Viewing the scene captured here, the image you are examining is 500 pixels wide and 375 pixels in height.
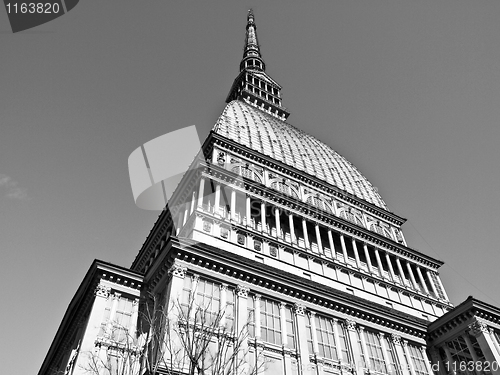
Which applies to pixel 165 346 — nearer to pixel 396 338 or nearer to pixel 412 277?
pixel 396 338

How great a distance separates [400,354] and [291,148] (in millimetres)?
35078

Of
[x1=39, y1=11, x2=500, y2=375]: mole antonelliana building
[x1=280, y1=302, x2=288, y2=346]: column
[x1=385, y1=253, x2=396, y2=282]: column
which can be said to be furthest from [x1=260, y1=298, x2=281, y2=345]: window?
[x1=385, y1=253, x2=396, y2=282]: column

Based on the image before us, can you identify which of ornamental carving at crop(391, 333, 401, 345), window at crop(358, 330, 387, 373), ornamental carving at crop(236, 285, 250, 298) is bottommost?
window at crop(358, 330, 387, 373)

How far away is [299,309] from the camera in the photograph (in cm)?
3183

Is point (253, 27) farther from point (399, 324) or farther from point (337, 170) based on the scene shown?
point (399, 324)

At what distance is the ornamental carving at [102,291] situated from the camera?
2858 centimetres

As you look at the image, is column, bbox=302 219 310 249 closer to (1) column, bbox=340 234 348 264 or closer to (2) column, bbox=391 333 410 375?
(1) column, bbox=340 234 348 264

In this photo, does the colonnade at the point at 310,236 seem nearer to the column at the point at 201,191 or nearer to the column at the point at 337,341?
the column at the point at 201,191

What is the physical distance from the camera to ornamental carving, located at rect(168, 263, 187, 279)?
28.1 meters

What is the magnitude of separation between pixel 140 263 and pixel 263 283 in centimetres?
2253

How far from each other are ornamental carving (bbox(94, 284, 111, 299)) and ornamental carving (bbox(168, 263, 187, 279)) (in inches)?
186

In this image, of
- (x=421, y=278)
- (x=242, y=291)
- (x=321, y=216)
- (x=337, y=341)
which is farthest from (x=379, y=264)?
(x=242, y=291)

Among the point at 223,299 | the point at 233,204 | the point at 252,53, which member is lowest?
the point at 223,299

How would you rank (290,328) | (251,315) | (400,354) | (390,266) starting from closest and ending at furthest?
(251,315) < (290,328) < (400,354) < (390,266)
